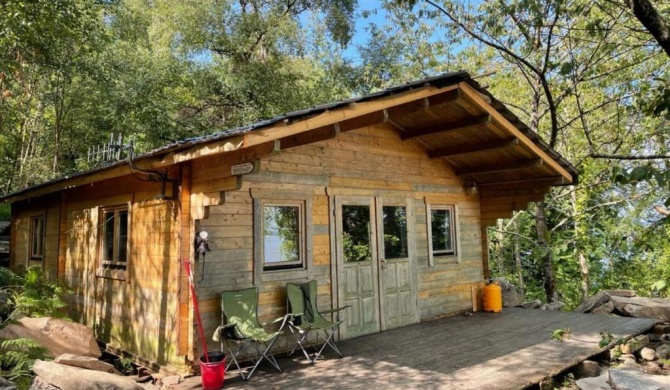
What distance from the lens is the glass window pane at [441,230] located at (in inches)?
293

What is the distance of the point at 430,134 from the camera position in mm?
6715

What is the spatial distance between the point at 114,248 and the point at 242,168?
10.00 ft

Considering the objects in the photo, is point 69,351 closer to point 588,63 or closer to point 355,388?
point 355,388

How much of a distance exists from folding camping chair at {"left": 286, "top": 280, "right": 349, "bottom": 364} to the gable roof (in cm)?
182

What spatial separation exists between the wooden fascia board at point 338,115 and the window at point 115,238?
3.05m

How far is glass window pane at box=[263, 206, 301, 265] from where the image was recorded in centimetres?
537

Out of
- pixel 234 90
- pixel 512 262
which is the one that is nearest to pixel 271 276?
pixel 234 90

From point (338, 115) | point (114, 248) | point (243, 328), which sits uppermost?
point (338, 115)

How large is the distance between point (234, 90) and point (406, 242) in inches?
339

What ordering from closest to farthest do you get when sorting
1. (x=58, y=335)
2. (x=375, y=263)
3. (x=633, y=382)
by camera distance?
1. (x=633, y=382)
2. (x=58, y=335)
3. (x=375, y=263)

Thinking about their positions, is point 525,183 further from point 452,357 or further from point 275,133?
point 275,133

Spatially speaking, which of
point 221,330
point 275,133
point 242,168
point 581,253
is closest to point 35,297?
point 221,330

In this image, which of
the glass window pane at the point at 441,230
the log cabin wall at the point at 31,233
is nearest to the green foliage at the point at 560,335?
the glass window pane at the point at 441,230

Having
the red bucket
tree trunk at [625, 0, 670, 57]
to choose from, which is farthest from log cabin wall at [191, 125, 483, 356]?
tree trunk at [625, 0, 670, 57]
